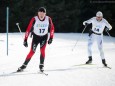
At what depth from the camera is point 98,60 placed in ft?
36.1

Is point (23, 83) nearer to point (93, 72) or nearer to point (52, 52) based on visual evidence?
point (93, 72)

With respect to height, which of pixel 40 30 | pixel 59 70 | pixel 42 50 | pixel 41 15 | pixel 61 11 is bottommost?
pixel 59 70

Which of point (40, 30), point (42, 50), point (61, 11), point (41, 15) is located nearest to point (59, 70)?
point (42, 50)

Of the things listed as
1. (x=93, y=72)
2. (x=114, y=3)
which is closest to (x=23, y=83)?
(x=93, y=72)

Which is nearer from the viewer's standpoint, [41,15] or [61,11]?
[41,15]

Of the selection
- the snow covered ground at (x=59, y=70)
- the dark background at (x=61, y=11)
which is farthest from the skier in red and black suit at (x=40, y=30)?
the dark background at (x=61, y=11)

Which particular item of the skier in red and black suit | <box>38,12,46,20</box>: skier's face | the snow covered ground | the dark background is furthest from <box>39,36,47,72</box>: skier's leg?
the dark background

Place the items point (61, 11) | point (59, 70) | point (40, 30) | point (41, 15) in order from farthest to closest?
point (61, 11)
point (59, 70)
point (40, 30)
point (41, 15)

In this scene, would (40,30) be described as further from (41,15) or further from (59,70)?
(59,70)

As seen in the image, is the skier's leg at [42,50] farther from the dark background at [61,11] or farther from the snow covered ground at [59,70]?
the dark background at [61,11]

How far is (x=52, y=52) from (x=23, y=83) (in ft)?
19.3

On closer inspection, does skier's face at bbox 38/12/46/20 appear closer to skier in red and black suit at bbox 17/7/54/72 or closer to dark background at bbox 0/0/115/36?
skier in red and black suit at bbox 17/7/54/72

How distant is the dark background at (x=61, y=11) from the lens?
25.2m

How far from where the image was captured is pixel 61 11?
26.9 meters
